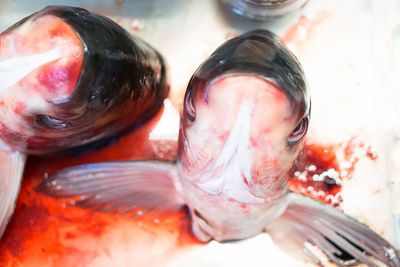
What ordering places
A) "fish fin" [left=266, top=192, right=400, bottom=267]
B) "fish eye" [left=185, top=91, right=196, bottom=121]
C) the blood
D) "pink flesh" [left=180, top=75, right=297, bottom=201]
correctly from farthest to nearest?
the blood, "fish fin" [left=266, top=192, right=400, bottom=267], "fish eye" [left=185, top=91, right=196, bottom=121], "pink flesh" [left=180, top=75, right=297, bottom=201]

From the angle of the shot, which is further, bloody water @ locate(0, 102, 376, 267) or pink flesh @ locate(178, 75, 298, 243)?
bloody water @ locate(0, 102, 376, 267)

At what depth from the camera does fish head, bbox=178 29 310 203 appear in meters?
0.93

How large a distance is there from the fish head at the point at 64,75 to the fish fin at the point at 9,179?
12cm

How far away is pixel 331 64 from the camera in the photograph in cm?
170

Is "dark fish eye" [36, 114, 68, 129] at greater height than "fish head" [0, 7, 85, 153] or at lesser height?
lesser

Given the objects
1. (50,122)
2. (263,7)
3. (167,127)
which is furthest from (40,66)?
(263,7)

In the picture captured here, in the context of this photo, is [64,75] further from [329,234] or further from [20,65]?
[329,234]

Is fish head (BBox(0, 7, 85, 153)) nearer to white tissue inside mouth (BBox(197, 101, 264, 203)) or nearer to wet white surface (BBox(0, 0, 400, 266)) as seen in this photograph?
white tissue inside mouth (BBox(197, 101, 264, 203))


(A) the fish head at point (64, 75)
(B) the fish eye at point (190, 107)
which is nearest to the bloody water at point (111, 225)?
(A) the fish head at point (64, 75)

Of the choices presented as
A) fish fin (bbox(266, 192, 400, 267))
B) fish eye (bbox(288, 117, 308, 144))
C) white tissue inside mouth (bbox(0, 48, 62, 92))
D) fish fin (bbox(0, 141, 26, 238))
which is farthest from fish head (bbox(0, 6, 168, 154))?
fish fin (bbox(266, 192, 400, 267))

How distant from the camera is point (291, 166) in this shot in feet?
3.81

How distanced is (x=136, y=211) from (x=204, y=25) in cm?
80

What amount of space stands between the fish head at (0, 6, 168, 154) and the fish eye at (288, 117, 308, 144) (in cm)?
52

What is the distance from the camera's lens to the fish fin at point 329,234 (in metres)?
1.38
